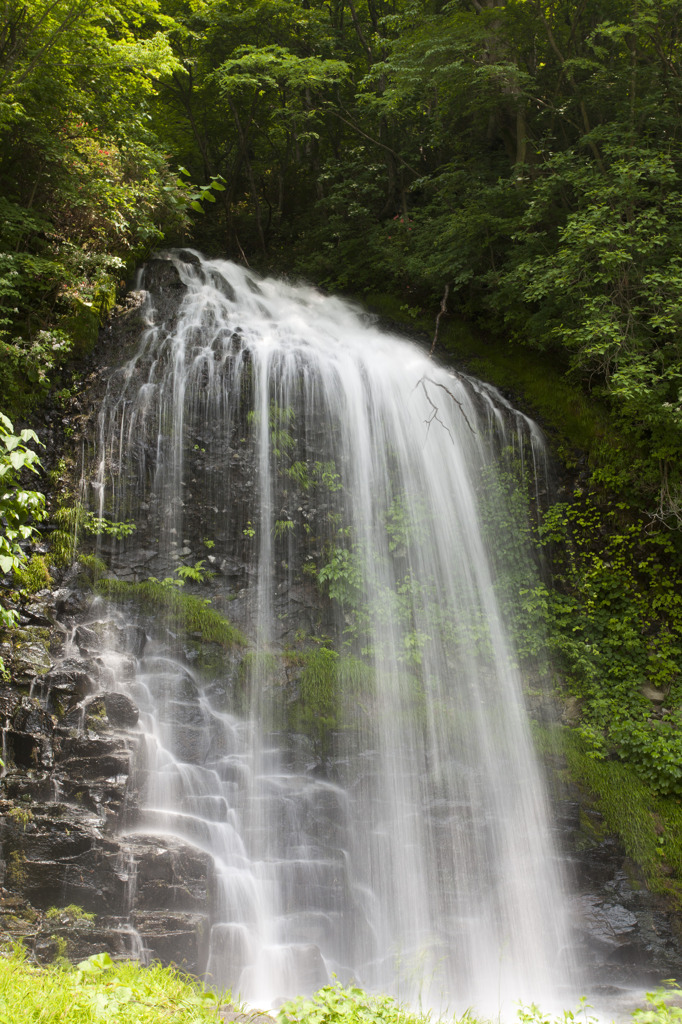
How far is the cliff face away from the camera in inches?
203

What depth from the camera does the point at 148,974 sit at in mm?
4383

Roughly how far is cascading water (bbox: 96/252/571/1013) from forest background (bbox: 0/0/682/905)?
96cm

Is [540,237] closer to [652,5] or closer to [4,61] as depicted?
[652,5]

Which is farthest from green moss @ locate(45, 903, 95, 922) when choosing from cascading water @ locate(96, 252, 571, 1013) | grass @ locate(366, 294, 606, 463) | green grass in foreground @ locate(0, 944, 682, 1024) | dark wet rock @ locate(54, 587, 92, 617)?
grass @ locate(366, 294, 606, 463)

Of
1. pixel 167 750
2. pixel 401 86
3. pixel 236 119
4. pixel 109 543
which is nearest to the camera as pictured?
pixel 167 750

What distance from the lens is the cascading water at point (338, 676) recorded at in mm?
5926

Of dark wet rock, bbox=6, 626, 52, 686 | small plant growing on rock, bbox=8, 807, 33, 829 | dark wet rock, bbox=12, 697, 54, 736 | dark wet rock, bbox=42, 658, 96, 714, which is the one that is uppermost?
dark wet rock, bbox=6, 626, 52, 686

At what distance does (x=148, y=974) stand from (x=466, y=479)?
6.56 meters

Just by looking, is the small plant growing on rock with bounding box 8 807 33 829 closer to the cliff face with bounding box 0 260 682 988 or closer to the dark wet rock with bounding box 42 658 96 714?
the cliff face with bounding box 0 260 682 988

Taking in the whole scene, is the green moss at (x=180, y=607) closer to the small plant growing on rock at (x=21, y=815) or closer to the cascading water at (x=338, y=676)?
the cascading water at (x=338, y=676)

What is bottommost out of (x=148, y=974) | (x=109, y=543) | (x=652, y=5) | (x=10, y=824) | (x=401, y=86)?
(x=148, y=974)

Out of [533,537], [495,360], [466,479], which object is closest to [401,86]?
[495,360]

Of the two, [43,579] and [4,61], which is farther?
[4,61]

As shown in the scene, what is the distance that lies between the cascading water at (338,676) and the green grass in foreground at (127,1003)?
1.61 meters
